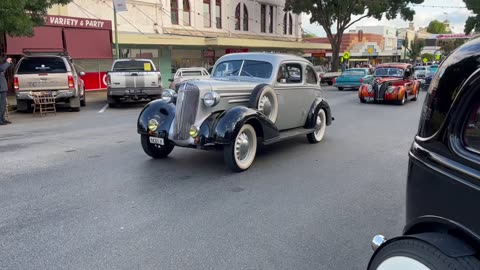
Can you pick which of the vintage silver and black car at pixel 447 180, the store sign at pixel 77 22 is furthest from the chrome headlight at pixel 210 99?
the store sign at pixel 77 22

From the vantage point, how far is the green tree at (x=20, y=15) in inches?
495

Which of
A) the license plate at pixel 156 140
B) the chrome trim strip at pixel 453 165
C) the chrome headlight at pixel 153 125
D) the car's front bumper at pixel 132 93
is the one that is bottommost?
the license plate at pixel 156 140

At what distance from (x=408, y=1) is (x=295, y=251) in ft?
120

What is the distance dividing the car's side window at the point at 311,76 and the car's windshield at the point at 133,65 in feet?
32.3

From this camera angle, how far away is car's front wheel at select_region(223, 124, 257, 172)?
629 centimetres

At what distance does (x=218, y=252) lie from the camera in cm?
379

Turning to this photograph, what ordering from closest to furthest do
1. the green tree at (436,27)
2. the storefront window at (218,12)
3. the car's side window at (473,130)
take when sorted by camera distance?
the car's side window at (473,130)
the storefront window at (218,12)
the green tree at (436,27)

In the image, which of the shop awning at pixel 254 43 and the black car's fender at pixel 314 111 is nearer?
the black car's fender at pixel 314 111

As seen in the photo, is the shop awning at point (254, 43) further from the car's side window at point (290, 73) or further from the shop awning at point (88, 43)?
the car's side window at point (290, 73)

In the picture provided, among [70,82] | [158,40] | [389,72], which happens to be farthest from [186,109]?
[158,40]

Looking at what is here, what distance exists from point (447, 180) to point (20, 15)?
46.0 ft

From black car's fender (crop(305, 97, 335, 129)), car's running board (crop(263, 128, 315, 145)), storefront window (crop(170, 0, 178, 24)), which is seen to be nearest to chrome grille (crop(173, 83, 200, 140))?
car's running board (crop(263, 128, 315, 145))

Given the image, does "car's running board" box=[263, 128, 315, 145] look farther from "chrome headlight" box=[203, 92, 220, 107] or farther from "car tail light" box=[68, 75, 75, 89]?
"car tail light" box=[68, 75, 75, 89]

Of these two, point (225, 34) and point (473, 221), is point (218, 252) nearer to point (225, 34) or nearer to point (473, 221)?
point (473, 221)
